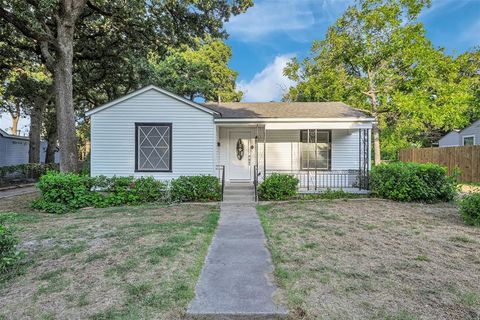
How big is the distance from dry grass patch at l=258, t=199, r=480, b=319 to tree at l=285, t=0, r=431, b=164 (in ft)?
35.8

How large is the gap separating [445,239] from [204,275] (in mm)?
Answer: 4375

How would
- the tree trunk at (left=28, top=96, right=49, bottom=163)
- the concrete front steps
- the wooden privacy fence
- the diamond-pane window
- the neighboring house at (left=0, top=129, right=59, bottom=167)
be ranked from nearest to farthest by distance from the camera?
the concrete front steps → the diamond-pane window → the wooden privacy fence → the tree trunk at (left=28, top=96, right=49, bottom=163) → the neighboring house at (left=0, top=129, right=59, bottom=167)

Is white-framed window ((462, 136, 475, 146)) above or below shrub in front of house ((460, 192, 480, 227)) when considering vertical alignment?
above

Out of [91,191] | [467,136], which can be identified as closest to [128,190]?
[91,191]

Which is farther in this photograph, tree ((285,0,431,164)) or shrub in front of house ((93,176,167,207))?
tree ((285,0,431,164))

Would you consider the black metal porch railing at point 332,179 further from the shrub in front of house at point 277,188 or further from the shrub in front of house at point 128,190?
the shrub in front of house at point 128,190

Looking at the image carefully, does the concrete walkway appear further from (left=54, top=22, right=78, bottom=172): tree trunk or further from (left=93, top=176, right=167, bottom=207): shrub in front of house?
(left=54, top=22, right=78, bottom=172): tree trunk

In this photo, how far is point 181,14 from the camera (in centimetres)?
1205

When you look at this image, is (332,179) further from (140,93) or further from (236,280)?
(236,280)

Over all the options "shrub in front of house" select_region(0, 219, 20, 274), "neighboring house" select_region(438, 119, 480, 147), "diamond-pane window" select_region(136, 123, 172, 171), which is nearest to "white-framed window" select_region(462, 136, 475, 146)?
"neighboring house" select_region(438, 119, 480, 147)

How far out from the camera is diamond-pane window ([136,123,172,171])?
32.4 feet

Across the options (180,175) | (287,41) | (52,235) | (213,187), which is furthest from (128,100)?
(287,41)

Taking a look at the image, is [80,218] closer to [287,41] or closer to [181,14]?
[181,14]

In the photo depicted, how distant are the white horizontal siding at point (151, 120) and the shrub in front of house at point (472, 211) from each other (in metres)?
6.98
